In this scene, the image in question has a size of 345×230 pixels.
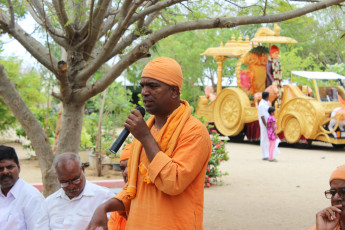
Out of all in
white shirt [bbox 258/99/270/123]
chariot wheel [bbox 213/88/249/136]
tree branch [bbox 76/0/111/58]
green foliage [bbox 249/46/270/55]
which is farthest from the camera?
green foliage [bbox 249/46/270/55]

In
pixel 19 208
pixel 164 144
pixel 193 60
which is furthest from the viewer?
pixel 193 60

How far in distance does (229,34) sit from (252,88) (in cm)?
1046

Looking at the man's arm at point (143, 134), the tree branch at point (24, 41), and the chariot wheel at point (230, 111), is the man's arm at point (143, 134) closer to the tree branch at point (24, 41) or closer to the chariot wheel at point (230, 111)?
the tree branch at point (24, 41)

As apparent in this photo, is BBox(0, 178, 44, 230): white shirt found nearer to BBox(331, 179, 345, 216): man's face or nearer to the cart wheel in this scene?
BBox(331, 179, 345, 216): man's face

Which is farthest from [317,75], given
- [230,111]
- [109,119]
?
[109,119]

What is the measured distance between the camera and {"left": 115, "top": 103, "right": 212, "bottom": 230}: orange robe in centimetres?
256

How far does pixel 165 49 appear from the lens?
2922 cm

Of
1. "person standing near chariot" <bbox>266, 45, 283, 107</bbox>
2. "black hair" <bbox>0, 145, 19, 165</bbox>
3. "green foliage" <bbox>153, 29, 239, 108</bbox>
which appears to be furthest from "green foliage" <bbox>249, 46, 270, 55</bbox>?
"black hair" <bbox>0, 145, 19, 165</bbox>

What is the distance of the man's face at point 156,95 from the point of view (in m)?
2.73

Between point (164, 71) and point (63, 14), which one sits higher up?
point (63, 14)

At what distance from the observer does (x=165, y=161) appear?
2.56 metres

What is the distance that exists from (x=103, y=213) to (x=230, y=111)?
16.8 meters

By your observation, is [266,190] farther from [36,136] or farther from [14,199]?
[14,199]

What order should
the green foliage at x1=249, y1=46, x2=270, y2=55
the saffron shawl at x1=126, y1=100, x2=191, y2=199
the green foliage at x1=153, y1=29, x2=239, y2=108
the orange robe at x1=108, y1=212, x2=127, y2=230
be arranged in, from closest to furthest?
the saffron shawl at x1=126, y1=100, x2=191, y2=199
the orange robe at x1=108, y1=212, x2=127, y2=230
the green foliage at x1=249, y1=46, x2=270, y2=55
the green foliage at x1=153, y1=29, x2=239, y2=108
